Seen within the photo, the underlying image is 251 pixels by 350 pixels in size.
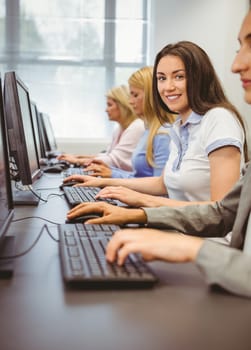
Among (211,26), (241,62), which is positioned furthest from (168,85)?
(211,26)

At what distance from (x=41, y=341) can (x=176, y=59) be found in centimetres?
129

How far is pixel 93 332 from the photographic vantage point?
522 mm

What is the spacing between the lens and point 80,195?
1.46 metres

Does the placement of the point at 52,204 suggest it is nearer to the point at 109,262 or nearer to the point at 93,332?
the point at 109,262

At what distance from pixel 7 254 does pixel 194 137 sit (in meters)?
0.85

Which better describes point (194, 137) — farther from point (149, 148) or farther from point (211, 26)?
point (211, 26)

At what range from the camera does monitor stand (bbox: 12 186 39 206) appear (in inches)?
55.6

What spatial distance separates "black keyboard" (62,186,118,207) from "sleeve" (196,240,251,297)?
2.23 ft

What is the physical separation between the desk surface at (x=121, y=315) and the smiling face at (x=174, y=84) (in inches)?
37.4

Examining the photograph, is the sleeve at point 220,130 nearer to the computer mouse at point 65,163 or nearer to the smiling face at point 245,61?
the smiling face at point 245,61

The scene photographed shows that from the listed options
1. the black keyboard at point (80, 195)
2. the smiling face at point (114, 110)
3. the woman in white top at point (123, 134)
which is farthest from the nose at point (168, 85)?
the smiling face at point (114, 110)

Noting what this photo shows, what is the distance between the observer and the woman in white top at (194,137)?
4.50 ft

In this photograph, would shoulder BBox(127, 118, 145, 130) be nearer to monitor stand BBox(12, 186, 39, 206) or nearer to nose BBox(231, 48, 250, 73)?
monitor stand BBox(12, 186, 39, 206)

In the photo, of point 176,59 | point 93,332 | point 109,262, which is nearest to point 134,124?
point 176,59
